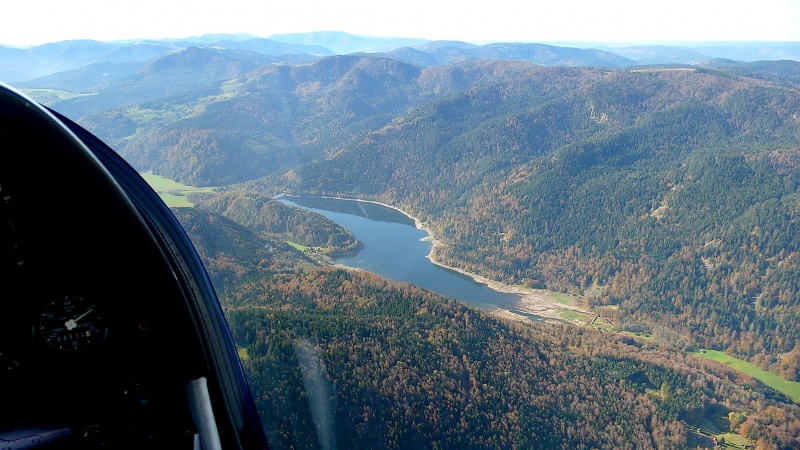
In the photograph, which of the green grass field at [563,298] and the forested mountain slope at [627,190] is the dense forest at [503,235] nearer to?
the forested mountain slope at [627,190]

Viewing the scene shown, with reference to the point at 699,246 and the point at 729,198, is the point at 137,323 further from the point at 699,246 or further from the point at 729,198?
the point at 729,198

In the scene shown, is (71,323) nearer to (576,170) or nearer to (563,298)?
(563,298)

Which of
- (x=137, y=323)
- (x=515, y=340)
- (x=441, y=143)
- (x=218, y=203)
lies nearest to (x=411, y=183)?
(x=441, y=143)

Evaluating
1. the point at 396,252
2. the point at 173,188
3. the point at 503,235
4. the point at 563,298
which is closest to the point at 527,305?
the point at 563,298

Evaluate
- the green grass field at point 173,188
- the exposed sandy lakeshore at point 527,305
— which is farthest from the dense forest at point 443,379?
the green grass field at point 173,188

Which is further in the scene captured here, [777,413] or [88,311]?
[777,413]

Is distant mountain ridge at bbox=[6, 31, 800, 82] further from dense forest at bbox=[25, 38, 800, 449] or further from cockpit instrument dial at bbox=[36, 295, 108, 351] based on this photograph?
cockpit instrument dial at bbox=[36, 295, 108, 351]
